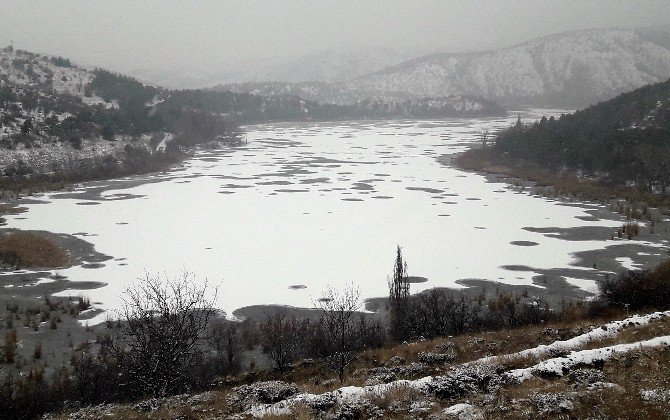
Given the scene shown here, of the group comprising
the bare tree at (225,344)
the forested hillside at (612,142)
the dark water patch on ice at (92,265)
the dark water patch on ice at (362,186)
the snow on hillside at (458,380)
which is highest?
the forested hillside at (612,142)

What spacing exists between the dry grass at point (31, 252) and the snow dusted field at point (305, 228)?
3076mm

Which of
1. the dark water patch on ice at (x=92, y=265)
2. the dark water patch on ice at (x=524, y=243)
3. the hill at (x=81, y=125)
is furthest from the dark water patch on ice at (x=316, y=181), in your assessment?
the dark water patch on ice at (x=92, y=265)

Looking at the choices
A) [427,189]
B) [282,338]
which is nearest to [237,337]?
[282,338]

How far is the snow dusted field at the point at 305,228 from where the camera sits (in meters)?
33.3

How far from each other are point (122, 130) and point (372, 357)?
9813cm

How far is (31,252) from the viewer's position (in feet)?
122

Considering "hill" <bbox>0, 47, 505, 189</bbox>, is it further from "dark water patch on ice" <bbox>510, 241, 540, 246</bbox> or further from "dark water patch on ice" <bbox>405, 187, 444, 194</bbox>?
"dark water patch on ice" <bbox>510, 241, 540, 246</bbox>

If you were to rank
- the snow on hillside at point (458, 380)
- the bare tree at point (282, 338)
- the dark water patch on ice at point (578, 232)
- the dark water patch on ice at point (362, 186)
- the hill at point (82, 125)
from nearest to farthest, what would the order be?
the snow on hillside at point (458, 380) → the bare tree at point (282, 338) → the dark water patch on ice at point (578, 232) → the dark water patch on ice at point (362, 186) → the hill at point (82, 125)

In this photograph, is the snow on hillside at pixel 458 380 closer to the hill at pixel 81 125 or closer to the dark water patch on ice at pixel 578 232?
the dark water patch on ice at pixel 578 232

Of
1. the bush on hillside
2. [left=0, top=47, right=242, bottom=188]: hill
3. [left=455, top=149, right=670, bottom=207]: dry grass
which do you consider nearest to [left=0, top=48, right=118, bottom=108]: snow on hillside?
[left=0, top=47, right=242, bottom=188]: hill

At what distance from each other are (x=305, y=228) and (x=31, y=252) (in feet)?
73.4

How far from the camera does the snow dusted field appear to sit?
3331cm

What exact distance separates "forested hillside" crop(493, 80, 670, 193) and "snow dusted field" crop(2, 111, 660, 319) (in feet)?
46.8

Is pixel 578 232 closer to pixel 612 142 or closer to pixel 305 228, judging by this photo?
pixel 305 228
